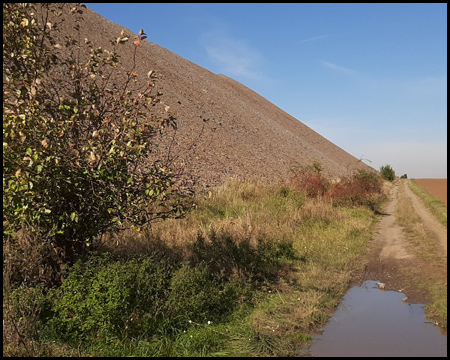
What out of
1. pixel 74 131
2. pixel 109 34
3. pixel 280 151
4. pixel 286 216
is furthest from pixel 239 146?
pixel 74 131

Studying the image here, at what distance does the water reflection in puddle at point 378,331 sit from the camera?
244 inches

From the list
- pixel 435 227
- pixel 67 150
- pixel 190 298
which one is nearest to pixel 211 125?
pixel 435 227

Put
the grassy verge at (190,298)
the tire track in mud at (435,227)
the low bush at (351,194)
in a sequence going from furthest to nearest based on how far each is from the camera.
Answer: the low bush at (351,194), the tire track in mud at (435,227), the grassy verge at (190,298)

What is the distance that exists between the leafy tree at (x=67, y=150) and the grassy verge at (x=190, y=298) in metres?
0.78

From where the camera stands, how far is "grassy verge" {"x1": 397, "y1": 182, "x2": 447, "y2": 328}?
292 inches

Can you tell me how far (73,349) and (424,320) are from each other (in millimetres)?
5454

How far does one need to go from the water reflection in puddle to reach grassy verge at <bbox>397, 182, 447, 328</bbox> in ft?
0.81

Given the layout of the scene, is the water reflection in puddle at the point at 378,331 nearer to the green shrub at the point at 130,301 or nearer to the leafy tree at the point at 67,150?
the green shrub at the point at 130,301

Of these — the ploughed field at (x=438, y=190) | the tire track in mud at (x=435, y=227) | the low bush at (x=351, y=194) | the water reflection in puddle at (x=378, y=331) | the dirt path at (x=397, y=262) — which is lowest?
the water reflection in puddle at (x=378, y=331)

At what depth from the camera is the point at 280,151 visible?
48250 mm

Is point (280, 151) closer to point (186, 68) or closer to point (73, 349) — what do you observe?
point (186, 68)

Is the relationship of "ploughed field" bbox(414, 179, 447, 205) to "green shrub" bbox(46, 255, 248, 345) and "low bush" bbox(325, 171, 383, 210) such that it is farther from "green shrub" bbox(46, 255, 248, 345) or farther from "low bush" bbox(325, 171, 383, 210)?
"green shrub" bbox(46, 255, 248, 345)

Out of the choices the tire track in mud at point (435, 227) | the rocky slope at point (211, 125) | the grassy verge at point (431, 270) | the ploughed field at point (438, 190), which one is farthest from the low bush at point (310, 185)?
the ploughed field at point (438, 190)

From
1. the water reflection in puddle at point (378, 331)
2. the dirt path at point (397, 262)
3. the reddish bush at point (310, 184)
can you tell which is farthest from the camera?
the reddish bush at point (310, 184)
